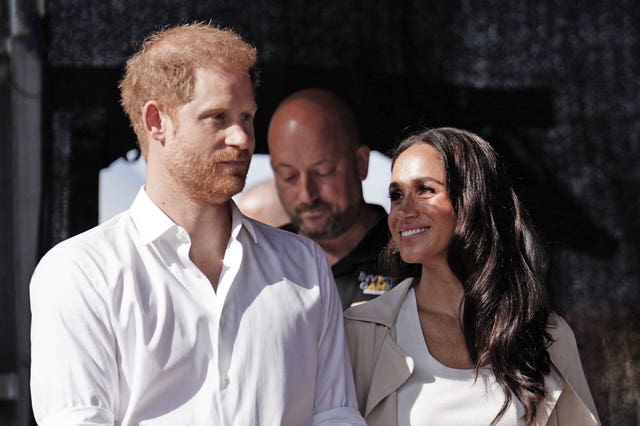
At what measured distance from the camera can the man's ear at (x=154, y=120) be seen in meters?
2.23

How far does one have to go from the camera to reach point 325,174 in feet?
11.9

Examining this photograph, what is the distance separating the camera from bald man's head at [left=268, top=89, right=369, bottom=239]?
3.58m

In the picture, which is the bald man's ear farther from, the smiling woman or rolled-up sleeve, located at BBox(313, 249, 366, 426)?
rolled-up sleeve, located at BBox(313, 249, 366, 426)

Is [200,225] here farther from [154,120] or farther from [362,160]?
[362,160]

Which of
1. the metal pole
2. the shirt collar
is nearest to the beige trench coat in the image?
the shirt collar

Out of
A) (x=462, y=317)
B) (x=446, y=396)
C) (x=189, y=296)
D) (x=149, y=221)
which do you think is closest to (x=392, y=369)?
(x=446, y=396)

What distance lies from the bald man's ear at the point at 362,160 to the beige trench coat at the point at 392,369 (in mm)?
928

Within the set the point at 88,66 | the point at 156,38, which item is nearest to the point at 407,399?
the point at 156,38

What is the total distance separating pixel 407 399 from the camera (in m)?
2.49

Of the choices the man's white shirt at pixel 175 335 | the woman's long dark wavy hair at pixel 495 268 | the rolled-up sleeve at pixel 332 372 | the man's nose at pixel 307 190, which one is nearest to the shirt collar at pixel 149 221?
the man's white shirt at pixel 175 335

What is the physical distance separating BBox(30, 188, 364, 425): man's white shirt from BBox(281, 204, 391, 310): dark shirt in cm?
102

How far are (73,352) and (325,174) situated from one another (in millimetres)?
1779

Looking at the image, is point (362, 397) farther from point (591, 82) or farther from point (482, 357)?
point (591, 82)

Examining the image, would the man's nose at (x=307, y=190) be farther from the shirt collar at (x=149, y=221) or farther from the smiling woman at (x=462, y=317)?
the shirt collar at (x=149, y=221)
